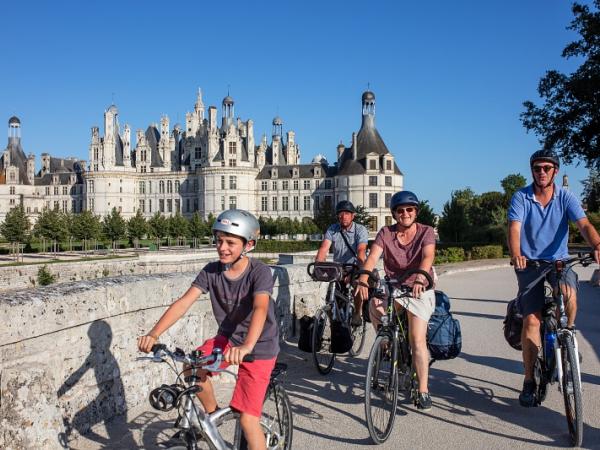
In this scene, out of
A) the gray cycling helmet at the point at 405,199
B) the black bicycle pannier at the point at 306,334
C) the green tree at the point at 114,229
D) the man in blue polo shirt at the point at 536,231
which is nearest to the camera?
the man in blue polo shirt at the point at 536,231

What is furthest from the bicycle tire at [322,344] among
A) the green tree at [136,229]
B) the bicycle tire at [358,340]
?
the green tree at [136,229]

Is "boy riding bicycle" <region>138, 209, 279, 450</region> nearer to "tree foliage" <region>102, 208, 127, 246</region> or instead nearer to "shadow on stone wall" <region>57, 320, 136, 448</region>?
"shadow on stone wall" <region>57, 320, 136, 448</region>

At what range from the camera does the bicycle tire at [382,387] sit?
13.2 ft

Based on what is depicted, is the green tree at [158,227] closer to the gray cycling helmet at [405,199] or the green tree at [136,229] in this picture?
the green tree at [136,229]

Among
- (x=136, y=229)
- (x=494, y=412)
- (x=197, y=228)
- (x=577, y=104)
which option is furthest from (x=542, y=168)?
(x=197, y=228)

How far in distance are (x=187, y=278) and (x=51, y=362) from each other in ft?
5.46

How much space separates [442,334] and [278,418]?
195 cm

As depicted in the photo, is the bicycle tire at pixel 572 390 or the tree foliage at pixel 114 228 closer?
the bicycle tire at pixel 572 390

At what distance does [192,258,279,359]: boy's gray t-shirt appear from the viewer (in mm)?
3127

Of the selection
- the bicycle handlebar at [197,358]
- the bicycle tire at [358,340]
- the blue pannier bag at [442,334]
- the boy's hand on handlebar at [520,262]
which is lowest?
the bicycle tire at [358,340]

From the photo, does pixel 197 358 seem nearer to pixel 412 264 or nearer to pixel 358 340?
pixel 412 264

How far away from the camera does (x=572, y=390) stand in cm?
395

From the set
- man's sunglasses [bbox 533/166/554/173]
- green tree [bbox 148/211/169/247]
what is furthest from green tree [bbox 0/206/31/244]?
man's sunglasses [bbox 533/166/554/173]

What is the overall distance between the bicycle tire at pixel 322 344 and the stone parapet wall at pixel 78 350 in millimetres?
1003
